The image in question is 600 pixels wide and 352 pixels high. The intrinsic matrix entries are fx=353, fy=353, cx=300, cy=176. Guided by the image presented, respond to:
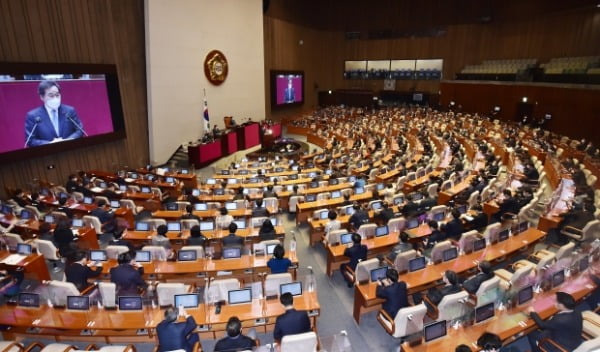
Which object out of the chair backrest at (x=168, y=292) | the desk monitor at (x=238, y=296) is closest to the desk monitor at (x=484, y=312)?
the desk monitor at (x=238, y=296)

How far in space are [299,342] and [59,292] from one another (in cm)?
460

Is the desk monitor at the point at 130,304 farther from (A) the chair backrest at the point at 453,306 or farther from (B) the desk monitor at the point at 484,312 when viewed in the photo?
(B) the desk monitor at the point at 484,312

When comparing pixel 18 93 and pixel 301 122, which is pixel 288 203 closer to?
Result: pixel 18 93

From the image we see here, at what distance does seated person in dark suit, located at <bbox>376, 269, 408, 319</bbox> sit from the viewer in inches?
258

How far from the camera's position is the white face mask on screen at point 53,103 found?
49.8 ft

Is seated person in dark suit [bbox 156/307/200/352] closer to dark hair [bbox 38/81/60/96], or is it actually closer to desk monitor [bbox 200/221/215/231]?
desk monitor [bbox 200/221/215/231]

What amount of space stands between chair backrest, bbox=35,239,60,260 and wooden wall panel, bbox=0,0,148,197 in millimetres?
7239

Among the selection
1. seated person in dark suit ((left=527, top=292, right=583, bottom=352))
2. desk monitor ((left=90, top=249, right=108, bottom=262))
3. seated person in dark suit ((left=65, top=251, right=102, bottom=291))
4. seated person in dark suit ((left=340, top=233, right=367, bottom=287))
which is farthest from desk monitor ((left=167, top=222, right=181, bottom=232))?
seated person in dark suit ((left=527, top=292, right=583, bottom=352))

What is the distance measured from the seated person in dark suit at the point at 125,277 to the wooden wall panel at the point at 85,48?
10872 millimetres

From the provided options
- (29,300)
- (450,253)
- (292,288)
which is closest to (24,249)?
(29,300)

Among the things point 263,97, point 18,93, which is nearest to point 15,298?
point 18,93

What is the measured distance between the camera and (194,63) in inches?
934

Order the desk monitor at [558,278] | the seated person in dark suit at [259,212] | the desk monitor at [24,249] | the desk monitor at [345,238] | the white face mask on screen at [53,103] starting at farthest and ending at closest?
the white face mask on screen at [53,103]
the seated person in dark suit at [259,212]
the desk monitor at [345,238]
the desk monitor at [24,249]
the desk monitor at [558,278]

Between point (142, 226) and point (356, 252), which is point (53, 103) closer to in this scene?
point (142, 226)
